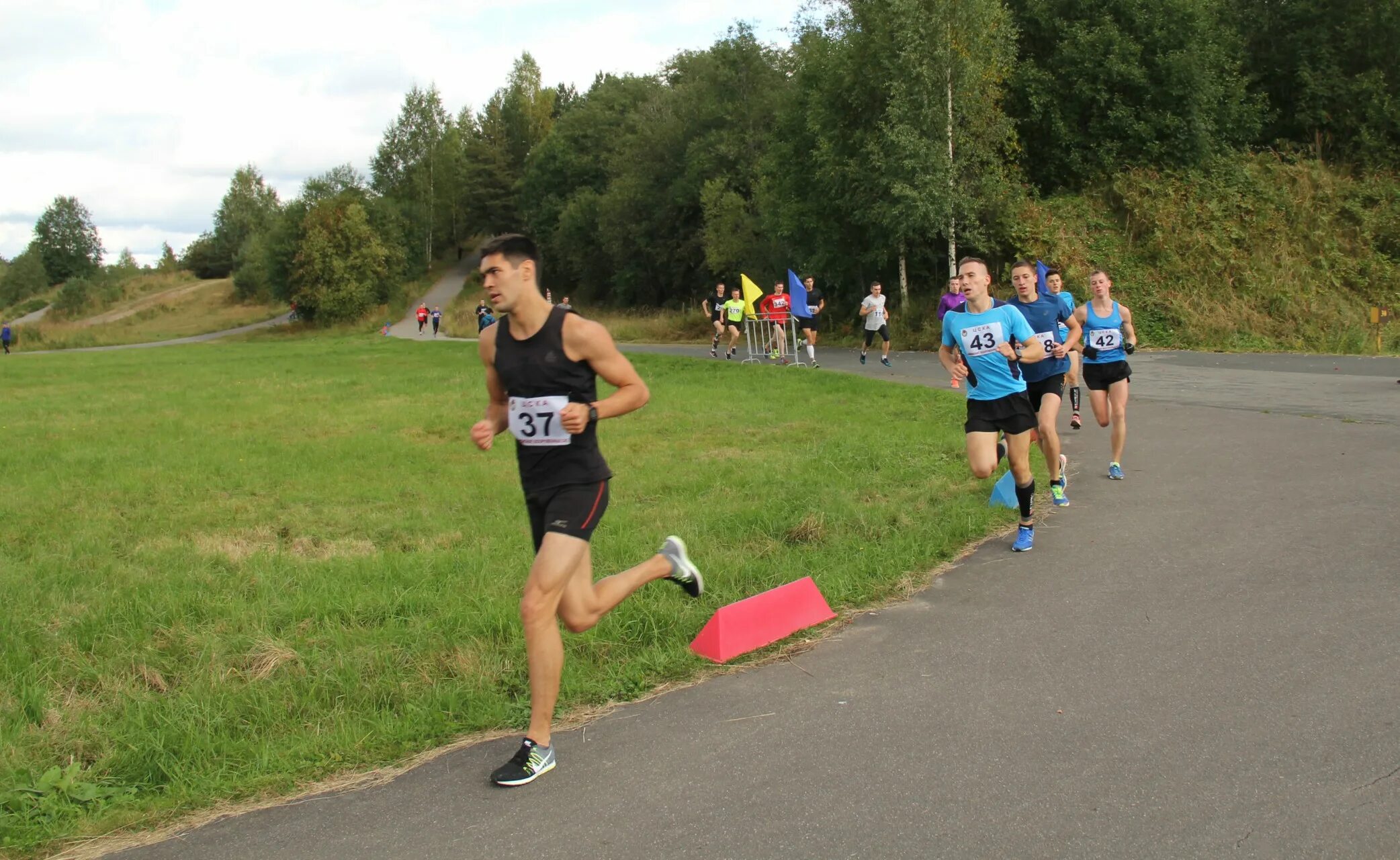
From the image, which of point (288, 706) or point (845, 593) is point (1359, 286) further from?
point (288, 706)

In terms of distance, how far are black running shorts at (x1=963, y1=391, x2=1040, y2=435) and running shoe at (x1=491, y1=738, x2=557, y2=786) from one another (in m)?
4.54

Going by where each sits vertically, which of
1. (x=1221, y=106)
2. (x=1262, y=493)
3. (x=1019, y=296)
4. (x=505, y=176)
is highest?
(x=505, y=176)

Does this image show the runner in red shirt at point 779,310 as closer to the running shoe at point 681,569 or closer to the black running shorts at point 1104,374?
the black running shorts at point 1104,374

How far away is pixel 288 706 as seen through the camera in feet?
16.5

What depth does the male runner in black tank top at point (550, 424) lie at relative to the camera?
4348mm

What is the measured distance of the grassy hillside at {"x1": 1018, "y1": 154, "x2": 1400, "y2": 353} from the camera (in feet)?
84.1

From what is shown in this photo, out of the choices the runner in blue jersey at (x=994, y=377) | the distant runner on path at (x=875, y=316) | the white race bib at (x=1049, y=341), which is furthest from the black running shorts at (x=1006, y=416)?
the distant runner on path at (x=875, y=316)

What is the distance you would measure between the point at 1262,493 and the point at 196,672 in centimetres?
→ 799

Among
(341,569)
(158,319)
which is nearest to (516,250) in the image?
(341,569)

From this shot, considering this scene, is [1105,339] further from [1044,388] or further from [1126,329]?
[1044,388]

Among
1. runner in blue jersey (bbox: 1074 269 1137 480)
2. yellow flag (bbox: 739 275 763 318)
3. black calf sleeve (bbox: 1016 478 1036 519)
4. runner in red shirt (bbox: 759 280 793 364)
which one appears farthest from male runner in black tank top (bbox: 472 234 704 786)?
yellow flag (bbox: 739 275 763 318)

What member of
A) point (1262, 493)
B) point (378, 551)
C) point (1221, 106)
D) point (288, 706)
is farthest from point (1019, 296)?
point (1221, 106)

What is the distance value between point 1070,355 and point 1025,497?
9.79 feet

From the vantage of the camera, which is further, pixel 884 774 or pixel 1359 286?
pixel 1359 286
